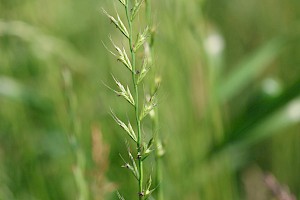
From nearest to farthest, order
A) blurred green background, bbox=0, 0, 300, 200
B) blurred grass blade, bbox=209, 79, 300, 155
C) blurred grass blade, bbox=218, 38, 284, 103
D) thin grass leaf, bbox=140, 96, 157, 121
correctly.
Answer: thin grass leaf, bbox=140, 96, 157, 121
blurred green background, bbox=0, 0, 300, 200
blurred grass blade, bbox=209, 79, 300, 155
blurred grass blade, bbox=218, 38, 284, 103

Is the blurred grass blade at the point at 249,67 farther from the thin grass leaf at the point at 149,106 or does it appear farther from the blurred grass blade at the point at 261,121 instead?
the thin grass leaf at the point at 149,106

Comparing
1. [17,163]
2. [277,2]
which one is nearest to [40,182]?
[17,163]

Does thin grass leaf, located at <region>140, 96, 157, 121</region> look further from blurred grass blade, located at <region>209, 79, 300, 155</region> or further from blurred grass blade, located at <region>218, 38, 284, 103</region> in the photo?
blurred grass blade, located at <region>218, 38, 284, 103</region>

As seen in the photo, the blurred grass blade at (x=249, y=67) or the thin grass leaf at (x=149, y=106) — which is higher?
the blurred grass blade at (x=249, y=67)

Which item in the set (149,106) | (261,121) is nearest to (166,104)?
(261,121)

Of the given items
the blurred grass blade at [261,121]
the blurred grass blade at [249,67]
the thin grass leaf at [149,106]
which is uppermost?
the blurred grass blade at [249,67]

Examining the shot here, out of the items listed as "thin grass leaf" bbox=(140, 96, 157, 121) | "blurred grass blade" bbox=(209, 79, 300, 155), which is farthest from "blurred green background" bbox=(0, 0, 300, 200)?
"thin grass leaf" bbox=(140, 96, 157, 121)

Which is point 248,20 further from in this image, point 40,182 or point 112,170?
point 40,182

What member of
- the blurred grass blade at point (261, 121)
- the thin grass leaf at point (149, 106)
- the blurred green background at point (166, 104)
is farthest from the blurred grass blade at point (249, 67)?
the thin grass leaf at point (149, 106)
